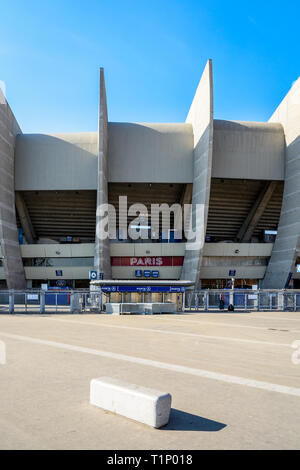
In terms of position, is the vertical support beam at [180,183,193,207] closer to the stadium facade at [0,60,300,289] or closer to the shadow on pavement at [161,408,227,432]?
the stadium facade at [0,60,300,289]

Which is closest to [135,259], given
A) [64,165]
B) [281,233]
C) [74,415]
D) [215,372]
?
[64,165]

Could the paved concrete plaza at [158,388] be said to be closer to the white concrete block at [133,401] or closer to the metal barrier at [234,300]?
the white concrete block at [133,401]

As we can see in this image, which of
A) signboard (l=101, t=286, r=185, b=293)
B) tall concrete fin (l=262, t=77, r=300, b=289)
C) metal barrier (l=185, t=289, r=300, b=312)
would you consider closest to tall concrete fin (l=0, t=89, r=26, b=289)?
signboard (l=101, t=286, r=185, b=293)

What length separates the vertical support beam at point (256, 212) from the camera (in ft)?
125

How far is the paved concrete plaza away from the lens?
12.8 ft

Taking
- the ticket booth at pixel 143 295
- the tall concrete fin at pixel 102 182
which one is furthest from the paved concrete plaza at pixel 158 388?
the tall concrete fin at pixel 102 182

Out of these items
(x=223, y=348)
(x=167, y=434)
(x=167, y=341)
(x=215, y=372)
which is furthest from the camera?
(x=167, y=341)

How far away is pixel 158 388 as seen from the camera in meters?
5.89

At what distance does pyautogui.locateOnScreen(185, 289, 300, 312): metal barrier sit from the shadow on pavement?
75.5 ft

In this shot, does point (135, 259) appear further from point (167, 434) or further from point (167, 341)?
point (167, 434)

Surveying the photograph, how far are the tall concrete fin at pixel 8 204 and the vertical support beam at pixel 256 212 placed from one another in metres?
25.0

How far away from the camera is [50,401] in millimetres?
5195

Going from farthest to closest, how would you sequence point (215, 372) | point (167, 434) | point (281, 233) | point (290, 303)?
point (281, 233)
point (290, 303)
point (215, 372)
point (167, 434)

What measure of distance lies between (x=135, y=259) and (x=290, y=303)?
15871 mm
